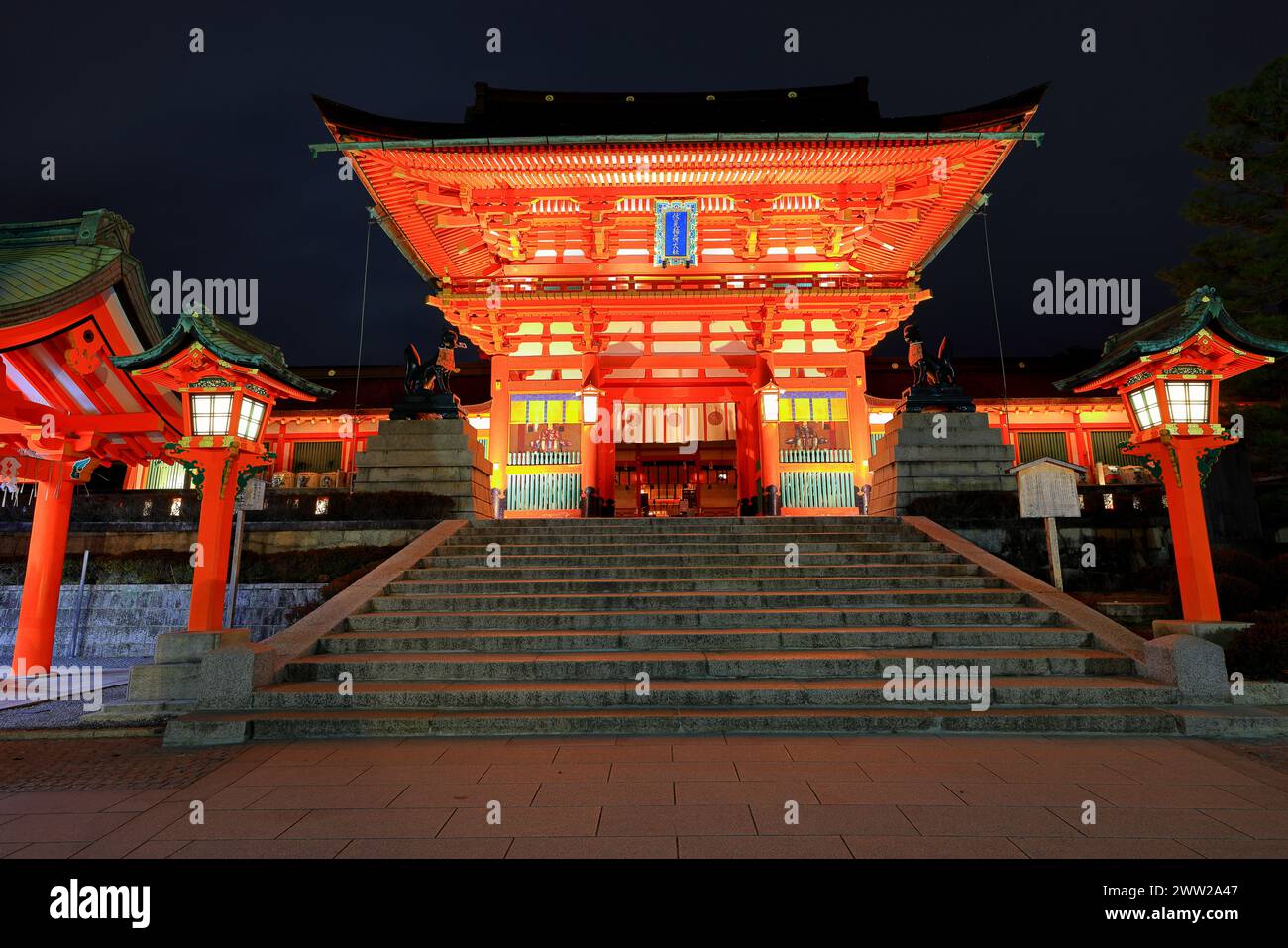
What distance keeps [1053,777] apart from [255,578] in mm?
10840

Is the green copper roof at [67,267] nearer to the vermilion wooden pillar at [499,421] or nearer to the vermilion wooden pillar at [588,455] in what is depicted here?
the vermilion wooden pillar at [499,421]

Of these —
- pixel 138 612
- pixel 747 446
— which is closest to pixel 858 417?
pixel 747 446

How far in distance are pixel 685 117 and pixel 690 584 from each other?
12.0m

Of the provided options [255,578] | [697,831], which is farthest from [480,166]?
[697,831]

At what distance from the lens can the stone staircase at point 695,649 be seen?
5293mm

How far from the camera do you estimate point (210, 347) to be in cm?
626

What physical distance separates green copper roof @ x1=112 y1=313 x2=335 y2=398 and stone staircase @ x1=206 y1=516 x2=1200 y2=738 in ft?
9.81

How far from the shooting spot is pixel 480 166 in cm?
1411

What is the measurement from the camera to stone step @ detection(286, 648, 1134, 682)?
20.0 feet

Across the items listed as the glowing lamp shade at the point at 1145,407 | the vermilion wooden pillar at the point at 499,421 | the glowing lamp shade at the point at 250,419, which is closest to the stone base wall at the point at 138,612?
the glowing lamp shade at the point at 250,419

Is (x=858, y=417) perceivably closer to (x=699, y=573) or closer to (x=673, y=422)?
(x=673, y=422)

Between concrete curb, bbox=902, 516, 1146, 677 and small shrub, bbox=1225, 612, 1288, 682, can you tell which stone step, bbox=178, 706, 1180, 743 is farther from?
small shrub, bbox=1225, 612, 1288, 682

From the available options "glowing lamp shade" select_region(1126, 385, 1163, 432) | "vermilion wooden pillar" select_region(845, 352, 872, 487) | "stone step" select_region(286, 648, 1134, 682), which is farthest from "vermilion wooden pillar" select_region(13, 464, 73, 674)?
"vermilion wooden pillar" select_region(845, 352, 872, 487)

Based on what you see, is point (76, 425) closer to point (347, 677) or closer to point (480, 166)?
point (347, 677)
